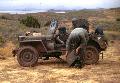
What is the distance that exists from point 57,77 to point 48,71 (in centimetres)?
121

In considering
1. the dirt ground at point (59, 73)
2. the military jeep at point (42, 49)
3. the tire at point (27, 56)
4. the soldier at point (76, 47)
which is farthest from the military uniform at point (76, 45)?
the tire at point (27, 56)

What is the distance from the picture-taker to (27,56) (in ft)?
48.0

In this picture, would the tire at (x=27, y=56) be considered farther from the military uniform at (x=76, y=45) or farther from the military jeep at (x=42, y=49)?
the military uniform at (x=76, y=45)

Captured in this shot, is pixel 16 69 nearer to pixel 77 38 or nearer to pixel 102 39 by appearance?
pixel 77 38

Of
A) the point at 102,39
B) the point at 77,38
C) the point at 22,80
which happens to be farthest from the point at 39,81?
the point at 102,39

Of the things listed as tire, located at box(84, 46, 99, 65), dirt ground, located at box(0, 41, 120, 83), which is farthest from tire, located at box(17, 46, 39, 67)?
tire, located at box(84, 46, 99, 65)

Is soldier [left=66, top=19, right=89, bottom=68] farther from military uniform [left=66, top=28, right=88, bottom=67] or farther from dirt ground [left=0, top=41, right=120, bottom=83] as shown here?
dirt ground [left=0, top=41, right=120, bottom=83]

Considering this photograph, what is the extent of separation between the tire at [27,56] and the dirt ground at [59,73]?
0.22m

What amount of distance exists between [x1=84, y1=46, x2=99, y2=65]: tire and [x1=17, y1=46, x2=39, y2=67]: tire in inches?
73.5

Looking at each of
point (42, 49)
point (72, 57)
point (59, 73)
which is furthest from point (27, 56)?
point (59, 73)

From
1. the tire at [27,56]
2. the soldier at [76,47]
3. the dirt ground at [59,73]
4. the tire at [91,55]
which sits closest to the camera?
the dirt ground at [59,73]

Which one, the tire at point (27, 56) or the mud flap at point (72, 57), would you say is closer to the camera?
the mud flap at point (72, 57)

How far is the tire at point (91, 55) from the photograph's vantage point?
14.7 m

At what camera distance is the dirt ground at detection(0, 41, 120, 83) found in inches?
461
